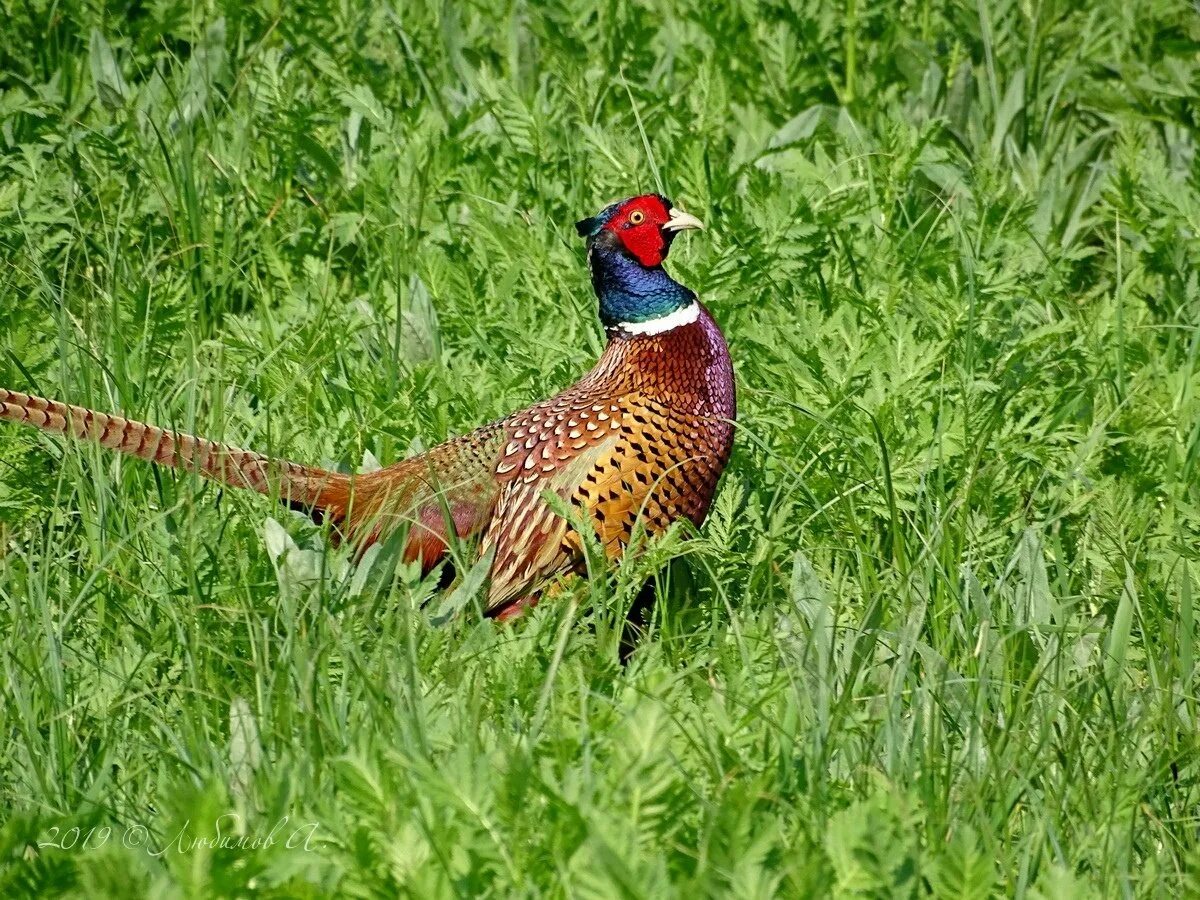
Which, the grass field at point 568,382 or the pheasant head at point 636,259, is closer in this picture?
the grass field at point 568,382

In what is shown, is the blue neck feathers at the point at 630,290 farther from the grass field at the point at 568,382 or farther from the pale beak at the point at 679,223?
the grass field at the point at 568,382

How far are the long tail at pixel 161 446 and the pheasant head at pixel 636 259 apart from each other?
0.80 meters

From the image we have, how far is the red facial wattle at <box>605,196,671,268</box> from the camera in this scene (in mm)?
3857

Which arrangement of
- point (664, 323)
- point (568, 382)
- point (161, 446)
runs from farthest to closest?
1. point (568, 382)
2. point (664, 323)
3. point (161, 446)

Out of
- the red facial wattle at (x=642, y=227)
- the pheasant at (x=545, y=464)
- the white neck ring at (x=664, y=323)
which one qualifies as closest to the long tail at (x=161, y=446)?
the pheasant at (x=545, y=464)

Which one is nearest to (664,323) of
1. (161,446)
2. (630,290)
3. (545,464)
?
(630,290)

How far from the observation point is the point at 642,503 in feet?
11.6

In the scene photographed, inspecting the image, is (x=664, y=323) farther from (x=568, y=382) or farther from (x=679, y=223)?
(x=568, y=382)

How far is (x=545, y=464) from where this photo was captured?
3.65 meters

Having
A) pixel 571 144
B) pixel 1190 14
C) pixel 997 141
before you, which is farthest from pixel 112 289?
pixel 1190 14

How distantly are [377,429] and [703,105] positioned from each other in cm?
164

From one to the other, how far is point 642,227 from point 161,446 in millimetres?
1163

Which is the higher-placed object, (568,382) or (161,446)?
(161,446)

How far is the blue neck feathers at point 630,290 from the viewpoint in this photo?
12.6ft
